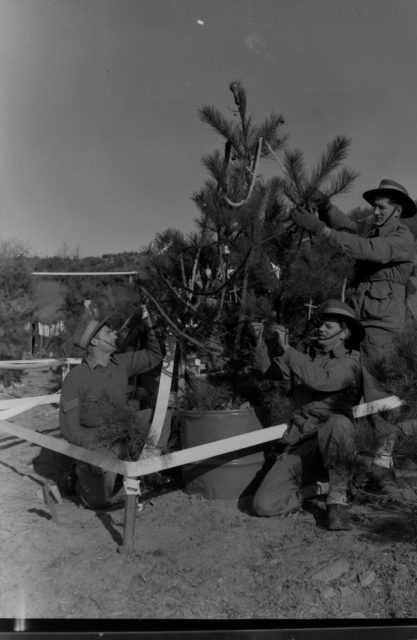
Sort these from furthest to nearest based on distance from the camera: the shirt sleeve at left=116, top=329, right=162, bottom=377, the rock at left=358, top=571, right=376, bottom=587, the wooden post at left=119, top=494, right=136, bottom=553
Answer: the shirt sleeve at left=116, top=329, right=162, bottom=377, the wooden post at left=119, top=494, right=136, bottom=553, the rock at left=358, top=571, right=376, bottom=587

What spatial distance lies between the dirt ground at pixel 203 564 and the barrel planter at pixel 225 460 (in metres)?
0.09

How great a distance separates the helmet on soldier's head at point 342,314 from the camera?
12.5ft

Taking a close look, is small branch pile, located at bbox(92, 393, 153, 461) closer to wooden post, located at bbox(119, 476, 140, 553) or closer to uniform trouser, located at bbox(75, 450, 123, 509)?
wooden post, located at bbox(119, 476, 140, 553)

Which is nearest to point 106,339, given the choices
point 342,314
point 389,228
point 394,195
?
point 342,314

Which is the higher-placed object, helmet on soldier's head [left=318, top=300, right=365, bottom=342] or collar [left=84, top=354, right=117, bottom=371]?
helmet on soldier's head [left=318, top=300, right=365, bottom=342]

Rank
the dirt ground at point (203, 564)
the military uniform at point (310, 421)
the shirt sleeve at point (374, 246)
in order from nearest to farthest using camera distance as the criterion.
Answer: the dirt ground at point (203, 564) → the military uniform at point (310, 421) → the shirt sleeve at point (374, 246)

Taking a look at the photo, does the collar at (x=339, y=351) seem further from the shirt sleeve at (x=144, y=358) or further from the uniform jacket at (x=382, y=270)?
the shirt sleeve at (x=144, y=358)

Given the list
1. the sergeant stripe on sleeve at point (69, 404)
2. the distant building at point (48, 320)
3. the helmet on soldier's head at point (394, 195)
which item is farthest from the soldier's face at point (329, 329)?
the distant building at point (48, 320)

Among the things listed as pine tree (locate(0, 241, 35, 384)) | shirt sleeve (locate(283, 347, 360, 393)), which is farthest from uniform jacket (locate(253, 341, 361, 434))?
pine tree (locate(0, 241, 35, 384))

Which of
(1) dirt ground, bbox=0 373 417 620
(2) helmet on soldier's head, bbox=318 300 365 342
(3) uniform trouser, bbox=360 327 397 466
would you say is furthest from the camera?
(2) helmet on soldier's head, bbox=318 300 365 342

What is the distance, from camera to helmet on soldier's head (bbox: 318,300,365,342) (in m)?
3.82

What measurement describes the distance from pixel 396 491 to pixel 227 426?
1085 mm

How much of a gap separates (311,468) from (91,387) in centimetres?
149

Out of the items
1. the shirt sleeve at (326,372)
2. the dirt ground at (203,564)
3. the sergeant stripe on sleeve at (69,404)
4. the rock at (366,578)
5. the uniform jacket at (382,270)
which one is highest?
the uniform jacket at (382,270)
